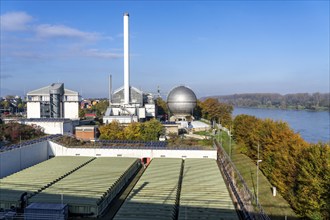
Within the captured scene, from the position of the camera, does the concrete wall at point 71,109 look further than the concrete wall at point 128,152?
Yes

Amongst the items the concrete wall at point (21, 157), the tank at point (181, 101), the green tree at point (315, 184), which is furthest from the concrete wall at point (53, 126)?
the green tree at point (315, 184)

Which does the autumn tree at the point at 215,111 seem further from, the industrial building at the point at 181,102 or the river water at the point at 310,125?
the river water at the point at 310,125

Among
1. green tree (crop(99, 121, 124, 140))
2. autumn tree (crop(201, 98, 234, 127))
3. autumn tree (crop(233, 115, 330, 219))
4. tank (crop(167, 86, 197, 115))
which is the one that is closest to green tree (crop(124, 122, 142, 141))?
green tree (crop(99, 121, 124, 140))

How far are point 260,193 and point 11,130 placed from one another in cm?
1850

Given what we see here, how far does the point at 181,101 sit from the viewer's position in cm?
4091

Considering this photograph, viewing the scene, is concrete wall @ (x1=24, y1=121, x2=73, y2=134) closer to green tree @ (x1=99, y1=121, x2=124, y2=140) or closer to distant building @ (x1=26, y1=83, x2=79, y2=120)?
green tree @ (x1=99, y1=121, x2=124, y2=140)

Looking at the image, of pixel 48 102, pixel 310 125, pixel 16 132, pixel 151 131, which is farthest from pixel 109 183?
pixel 310 125

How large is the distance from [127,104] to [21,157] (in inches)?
799

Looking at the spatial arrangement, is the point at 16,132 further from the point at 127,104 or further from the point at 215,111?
the point at 215,111

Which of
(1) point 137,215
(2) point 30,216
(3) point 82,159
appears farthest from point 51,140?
(1) point 137,215

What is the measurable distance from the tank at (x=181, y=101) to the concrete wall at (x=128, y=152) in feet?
66.2

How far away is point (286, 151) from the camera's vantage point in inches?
674

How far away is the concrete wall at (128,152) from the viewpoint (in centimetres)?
2109

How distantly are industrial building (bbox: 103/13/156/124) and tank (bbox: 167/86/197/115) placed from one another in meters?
2.75
